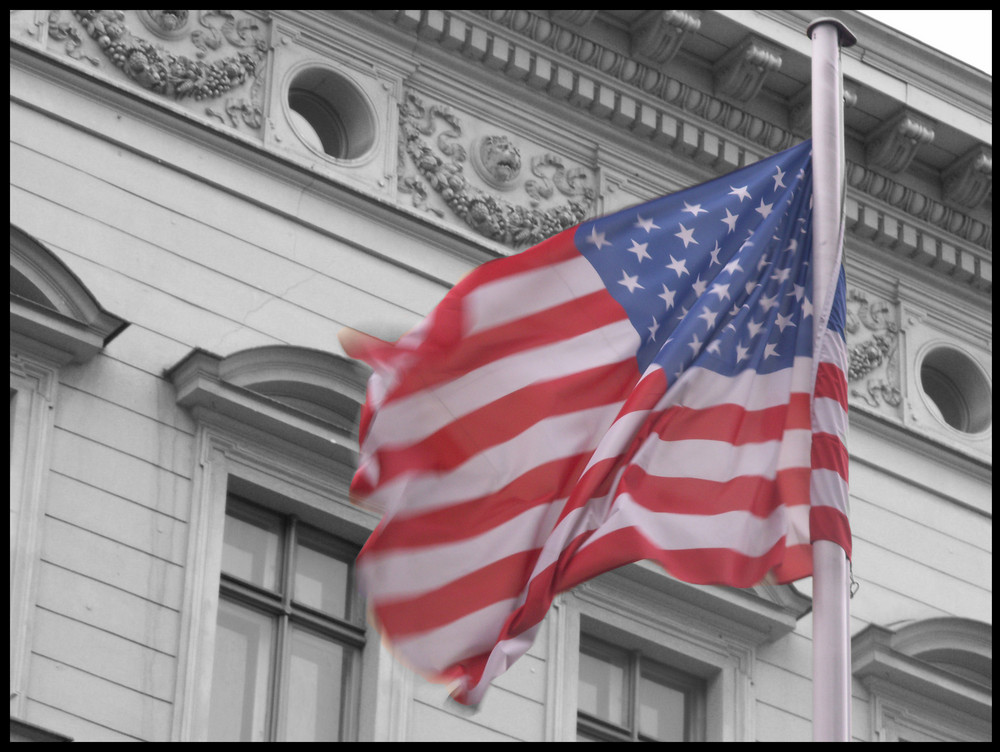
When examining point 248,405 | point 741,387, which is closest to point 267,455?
point 248,405

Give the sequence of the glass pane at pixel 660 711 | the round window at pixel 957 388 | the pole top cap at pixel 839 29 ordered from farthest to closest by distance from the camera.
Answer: the round window at pixel 957 388 < the glass pane at pixel 660 711 < the pole top cap at pixel 839 29

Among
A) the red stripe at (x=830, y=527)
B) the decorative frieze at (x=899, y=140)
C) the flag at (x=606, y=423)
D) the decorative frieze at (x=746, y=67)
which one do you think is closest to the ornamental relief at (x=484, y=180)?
the decorative frieze at (x=746, y=67)

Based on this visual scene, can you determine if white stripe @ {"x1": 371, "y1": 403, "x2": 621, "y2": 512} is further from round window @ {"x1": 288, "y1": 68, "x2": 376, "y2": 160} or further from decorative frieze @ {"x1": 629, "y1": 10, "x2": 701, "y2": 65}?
decorative frieze @ {"x1": 629, "y1": 10, "x2": 701, "y2": 65}

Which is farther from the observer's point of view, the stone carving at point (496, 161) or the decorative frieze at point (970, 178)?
the decorative frieze at point (970, 178)

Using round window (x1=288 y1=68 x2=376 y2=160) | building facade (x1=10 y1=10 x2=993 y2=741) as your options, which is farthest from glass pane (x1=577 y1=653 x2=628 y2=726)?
round window (x1=288 y1=68 x2=376 y2=160)

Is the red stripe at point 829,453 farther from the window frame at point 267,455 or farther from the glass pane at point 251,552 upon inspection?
the glass pane at point 251,552

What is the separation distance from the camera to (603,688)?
56.3 feet

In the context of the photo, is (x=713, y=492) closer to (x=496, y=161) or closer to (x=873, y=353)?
(x=496, y=161)

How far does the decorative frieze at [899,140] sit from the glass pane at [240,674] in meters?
6.52

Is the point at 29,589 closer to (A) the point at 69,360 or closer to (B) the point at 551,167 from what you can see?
(A) the point at 69,360

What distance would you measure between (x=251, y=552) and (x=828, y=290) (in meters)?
4.45

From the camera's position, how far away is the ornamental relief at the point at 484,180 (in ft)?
59.1

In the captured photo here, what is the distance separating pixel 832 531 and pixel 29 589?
15.2 feet

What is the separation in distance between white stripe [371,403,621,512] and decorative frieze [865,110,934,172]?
697 centimetres
